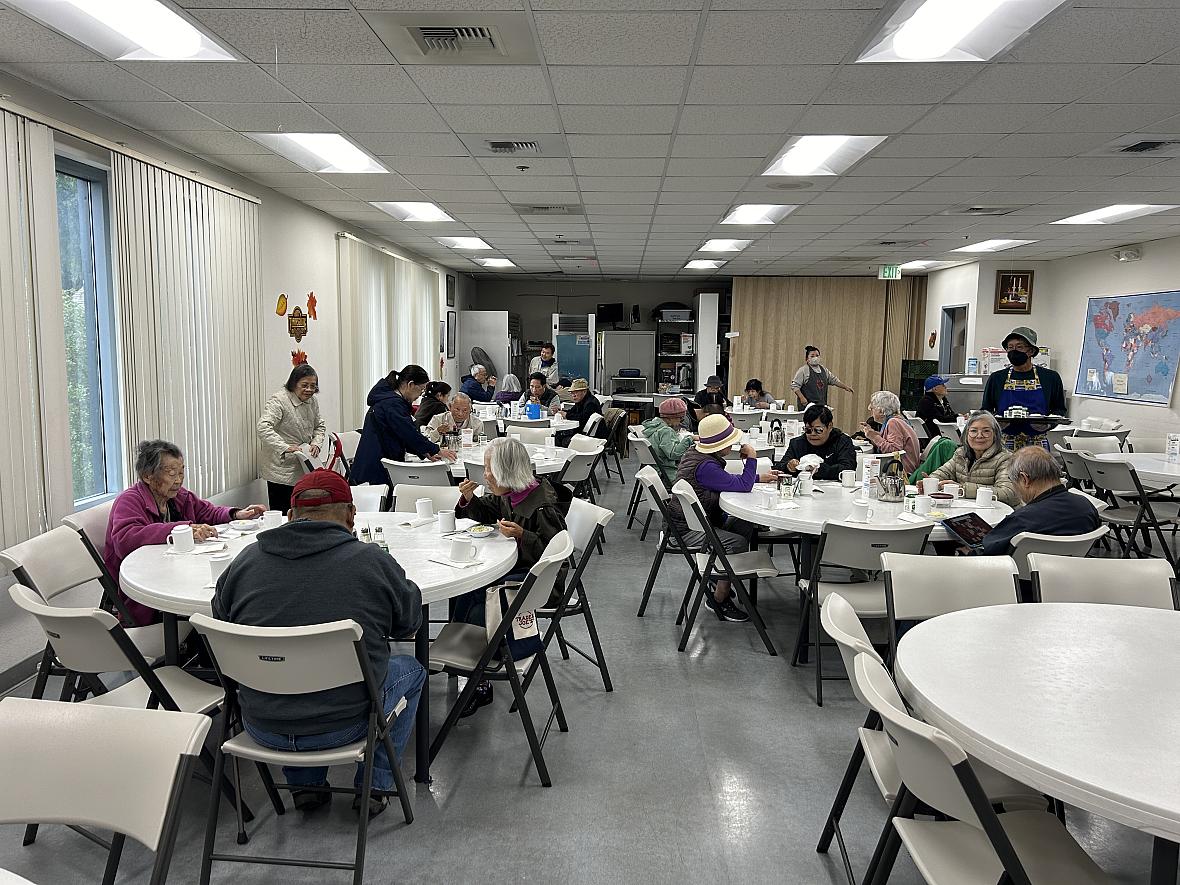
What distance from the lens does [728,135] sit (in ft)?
15.6

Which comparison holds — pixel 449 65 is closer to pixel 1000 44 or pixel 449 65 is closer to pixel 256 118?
pixel 256 118

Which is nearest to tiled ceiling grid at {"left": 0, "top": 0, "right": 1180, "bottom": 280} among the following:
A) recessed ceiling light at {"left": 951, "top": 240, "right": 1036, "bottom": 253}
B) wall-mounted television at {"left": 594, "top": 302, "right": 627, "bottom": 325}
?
recessed ceiling light at {"left": 951, "top": 240, "right": 1036, "bottom": 253}

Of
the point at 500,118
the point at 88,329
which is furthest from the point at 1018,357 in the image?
the point at 88,329

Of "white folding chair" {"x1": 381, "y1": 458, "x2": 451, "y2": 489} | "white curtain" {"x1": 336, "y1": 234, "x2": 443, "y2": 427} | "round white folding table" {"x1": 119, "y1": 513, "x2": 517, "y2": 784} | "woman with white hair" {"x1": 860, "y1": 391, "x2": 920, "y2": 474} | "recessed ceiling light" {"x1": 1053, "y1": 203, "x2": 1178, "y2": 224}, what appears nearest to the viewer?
"round white folding table" {"x1": 119, "y1": 513, "x2": 517, "y2": 784}

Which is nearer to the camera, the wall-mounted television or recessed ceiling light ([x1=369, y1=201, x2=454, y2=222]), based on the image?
recessed ceiling light ([x1=369, y1=201, x2=454, y2=222])

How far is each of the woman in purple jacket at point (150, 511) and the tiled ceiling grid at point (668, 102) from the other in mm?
1881

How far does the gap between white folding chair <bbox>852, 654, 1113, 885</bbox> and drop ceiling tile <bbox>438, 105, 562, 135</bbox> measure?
3534 millimetres

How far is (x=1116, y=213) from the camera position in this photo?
745cm

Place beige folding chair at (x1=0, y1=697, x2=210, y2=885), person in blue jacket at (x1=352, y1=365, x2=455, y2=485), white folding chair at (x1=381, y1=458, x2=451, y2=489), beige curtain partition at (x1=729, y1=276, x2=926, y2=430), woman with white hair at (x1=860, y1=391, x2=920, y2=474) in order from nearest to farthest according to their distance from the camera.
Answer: beige folding chair at (x1=0, y1=697, x2=210, y2=885) → white folding chair at (x1=381, y1=458, x2=451, y2=489) → person in blue jacket at (x1=352, y1=365, x2=455, y2=485) → woman with white hair at (x1=860, y1=391, x2=920, y2=474) → beige curtain partition at (x1=729, y1=276, x2=926, y2=430)

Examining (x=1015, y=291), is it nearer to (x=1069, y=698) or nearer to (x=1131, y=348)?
(x=1131, y=348)

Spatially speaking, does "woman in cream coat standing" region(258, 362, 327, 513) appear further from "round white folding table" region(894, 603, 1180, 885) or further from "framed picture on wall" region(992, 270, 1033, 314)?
"framed picture on wall" region(992, 270, 1033, 314)

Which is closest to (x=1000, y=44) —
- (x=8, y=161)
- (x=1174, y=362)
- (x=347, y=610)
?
(x=347, y=610)

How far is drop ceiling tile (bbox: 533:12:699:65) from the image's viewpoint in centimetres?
309

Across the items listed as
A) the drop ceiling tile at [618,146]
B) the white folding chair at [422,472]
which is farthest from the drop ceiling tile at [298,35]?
the white folding chair at [422,472]
